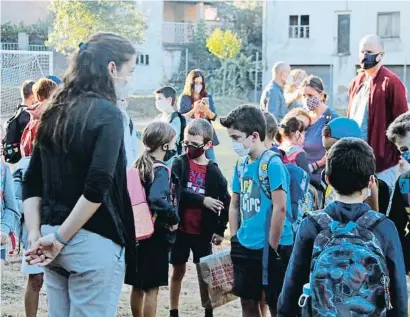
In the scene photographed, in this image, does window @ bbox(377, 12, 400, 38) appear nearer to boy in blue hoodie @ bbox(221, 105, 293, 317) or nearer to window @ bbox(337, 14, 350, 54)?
window @ bbox(337, 14, 350, 54)

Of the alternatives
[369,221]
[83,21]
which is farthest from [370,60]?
[83,21]

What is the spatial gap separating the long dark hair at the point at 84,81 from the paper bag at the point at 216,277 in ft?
7.12

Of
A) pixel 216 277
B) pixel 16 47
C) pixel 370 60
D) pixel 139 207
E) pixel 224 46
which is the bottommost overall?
pixel 216 277

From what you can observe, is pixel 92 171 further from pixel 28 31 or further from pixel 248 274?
pixel 28 31

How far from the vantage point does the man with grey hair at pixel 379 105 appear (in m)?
6.20

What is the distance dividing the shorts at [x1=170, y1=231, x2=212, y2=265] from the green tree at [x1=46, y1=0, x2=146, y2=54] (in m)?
28.2

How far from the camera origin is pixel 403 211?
4.28m

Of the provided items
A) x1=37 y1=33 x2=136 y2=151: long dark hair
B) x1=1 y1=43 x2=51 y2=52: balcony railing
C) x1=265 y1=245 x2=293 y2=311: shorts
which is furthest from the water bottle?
x1=1 y1=43 x2=51 y2=52: balcony railing

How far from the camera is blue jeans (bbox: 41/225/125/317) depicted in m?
3.31

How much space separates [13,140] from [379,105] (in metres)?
3.30

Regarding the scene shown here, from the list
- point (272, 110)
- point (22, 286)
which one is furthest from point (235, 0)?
point (22, 286)

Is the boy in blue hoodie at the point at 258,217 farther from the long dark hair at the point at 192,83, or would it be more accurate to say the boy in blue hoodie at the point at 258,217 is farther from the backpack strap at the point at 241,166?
the long dark hair at the point at 192,83

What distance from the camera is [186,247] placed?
6.02 m

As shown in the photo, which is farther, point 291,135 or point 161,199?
point 291,135
